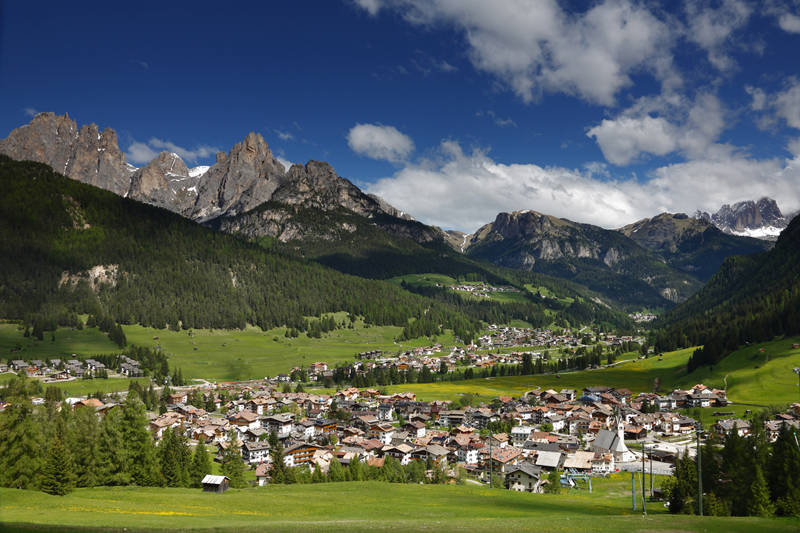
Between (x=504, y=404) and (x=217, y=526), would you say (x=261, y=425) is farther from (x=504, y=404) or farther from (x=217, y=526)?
(x=217, y=526)

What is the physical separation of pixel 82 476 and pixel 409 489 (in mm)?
35118

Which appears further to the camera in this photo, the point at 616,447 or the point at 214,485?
the point at 616,447

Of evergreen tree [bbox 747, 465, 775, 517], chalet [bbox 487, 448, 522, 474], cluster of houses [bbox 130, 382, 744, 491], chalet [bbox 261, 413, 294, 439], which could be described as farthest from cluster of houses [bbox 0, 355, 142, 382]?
evergreen tree [bbox 747, 465, 775, 517]

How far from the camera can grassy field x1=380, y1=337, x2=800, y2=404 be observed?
130625 mm

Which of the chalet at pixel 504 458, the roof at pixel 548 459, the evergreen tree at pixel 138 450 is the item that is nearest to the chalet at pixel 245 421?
the chalet at pixel 504 458

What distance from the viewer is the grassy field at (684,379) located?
13062cm

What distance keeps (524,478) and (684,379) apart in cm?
10701

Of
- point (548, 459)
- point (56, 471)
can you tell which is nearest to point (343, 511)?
point (56, 471)

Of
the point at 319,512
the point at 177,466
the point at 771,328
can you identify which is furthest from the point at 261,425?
the point at 771,328

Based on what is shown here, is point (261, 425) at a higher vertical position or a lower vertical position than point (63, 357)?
lower

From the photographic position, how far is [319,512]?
43781 millimetres

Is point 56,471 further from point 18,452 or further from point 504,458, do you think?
point 504,458

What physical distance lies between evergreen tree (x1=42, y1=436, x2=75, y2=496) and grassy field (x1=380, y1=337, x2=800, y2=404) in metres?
114

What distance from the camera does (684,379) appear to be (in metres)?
160
